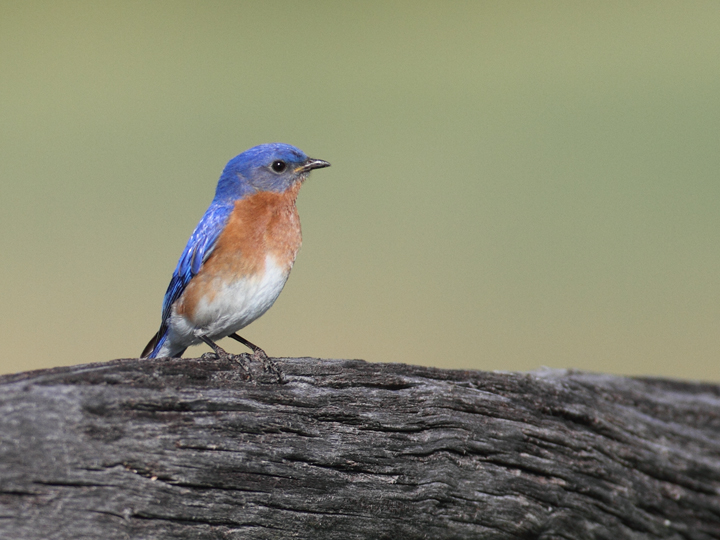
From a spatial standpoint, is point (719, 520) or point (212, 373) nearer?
point (212, 373)

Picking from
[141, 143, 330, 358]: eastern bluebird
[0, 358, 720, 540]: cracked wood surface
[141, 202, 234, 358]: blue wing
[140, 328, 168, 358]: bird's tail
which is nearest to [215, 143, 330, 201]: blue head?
[141, 143, 330, 358]: eastern bluebird

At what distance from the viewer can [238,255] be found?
3.79 metres

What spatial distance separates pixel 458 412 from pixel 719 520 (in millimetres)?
1674

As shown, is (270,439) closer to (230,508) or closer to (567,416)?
(230,508)

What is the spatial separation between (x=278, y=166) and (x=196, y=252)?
29.3 inches

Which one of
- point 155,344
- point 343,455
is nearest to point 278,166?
point 155,344

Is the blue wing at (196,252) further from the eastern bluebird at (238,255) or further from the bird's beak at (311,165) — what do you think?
the bird's beak at (311,165)

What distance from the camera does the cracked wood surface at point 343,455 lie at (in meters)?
2.13

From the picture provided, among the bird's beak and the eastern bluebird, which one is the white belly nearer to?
the eastern bluebird

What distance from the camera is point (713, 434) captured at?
13.0 feet

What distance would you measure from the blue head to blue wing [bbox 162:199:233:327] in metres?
0.20

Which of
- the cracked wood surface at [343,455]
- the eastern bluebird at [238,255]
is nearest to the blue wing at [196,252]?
the eastern bluebird at [238,255]

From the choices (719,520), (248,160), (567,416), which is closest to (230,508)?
(567,416)

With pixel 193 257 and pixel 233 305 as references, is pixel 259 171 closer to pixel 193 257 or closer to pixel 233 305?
pixel 193 257
